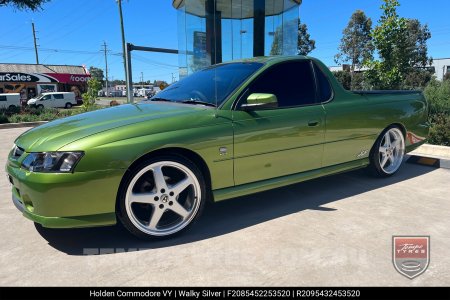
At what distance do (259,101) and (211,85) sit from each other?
685 millimetres

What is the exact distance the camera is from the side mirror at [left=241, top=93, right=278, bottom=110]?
327 centimetres

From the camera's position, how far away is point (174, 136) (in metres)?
2.95

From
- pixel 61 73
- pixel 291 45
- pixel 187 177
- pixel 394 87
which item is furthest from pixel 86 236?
pixel 61 73

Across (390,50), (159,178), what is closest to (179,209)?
(159,178)

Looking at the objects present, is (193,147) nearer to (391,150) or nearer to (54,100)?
(391,150)

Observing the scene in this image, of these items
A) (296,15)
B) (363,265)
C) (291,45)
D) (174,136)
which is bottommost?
(363,265)

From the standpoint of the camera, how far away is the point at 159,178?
295 cm

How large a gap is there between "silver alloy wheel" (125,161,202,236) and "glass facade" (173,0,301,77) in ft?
22.8

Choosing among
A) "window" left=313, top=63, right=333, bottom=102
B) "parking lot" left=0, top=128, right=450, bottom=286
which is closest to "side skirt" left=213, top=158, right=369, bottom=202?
"parking lot" left=0, top=128, right=450, bottom=286

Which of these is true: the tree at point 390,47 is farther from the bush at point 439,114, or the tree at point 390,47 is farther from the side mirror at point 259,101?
the side mirror at point 259,101

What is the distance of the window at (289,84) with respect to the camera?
3.64 metres

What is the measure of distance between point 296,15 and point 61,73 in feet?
128

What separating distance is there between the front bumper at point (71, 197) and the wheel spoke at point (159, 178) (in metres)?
0.30

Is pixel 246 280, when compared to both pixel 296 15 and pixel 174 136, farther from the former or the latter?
pixel 296 15
